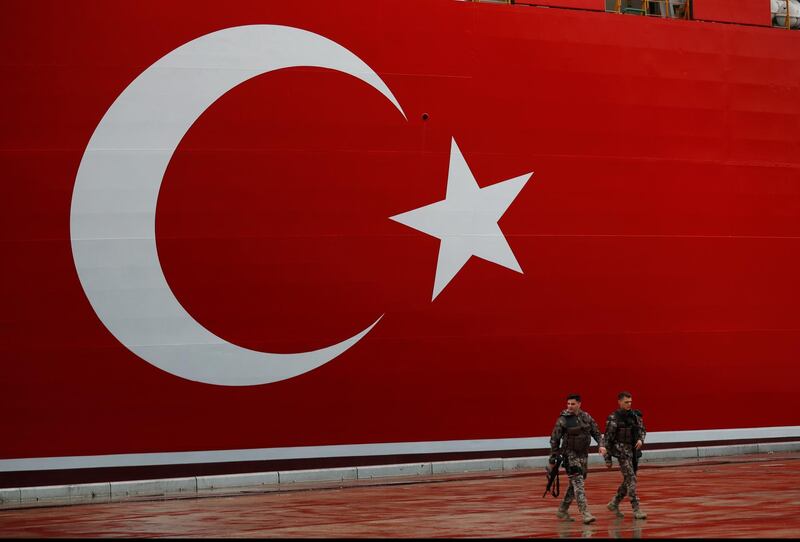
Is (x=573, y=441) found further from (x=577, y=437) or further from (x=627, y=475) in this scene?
(x=627, y=475)

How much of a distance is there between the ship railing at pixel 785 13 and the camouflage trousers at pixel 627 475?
8962 mm

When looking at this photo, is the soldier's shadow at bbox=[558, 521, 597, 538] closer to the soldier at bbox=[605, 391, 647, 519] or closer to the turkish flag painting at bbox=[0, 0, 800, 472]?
the soldier at bbox=[605, 391, 647, 519]

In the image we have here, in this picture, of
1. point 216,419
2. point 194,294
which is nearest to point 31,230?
point 194,294

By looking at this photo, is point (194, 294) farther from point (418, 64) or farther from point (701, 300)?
point (701, 300)

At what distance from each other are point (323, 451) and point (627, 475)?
494cm

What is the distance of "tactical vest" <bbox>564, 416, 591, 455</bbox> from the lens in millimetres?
10688

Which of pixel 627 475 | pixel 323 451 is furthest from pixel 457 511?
pixel 323 451

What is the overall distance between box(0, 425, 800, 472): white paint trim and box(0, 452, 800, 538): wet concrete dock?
1.33ft

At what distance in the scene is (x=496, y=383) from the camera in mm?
14953

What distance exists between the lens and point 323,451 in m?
14.5

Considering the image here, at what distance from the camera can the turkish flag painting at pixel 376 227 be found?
550 inches

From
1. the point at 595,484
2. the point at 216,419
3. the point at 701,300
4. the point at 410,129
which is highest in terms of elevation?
the point at 410,129

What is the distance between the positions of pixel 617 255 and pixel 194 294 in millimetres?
5678

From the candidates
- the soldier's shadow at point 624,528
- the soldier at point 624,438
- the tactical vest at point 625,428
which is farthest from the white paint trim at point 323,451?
the soldier's shadow at point 624,528
